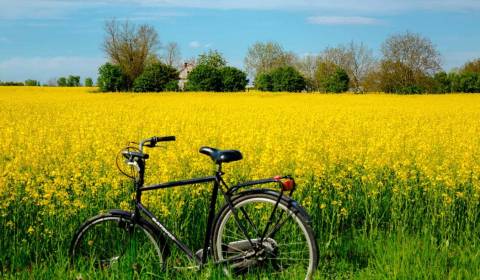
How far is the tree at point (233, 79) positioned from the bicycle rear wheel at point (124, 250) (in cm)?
3906

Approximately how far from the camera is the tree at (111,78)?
45156mm

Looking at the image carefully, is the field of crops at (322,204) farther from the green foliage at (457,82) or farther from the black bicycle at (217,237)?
the green foliage at (457,82)

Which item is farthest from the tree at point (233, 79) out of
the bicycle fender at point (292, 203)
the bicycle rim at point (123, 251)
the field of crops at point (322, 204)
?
the bicycle fender at point (292, 203)

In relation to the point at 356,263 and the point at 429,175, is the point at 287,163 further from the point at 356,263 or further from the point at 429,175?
the point at 356,263

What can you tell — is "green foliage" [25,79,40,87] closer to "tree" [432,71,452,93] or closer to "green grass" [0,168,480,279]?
"tree" [432,71,452,93]

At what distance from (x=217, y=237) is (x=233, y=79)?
39905 mm

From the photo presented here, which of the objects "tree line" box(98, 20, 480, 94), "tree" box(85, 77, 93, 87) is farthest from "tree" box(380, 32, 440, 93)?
"tree" box(85, 77, 93, 87)

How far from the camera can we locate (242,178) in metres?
6.98

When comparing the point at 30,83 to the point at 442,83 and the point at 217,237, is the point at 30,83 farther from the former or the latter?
the point at 217,237

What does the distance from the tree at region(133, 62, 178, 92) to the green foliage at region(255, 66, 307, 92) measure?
7390 millimetres

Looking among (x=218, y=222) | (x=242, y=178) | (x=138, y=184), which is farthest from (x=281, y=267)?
(x=242, y=178)

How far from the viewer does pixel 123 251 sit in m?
4.91

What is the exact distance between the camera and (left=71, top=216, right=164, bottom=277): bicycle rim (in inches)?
180

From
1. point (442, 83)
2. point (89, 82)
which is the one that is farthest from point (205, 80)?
point (89, 82)
